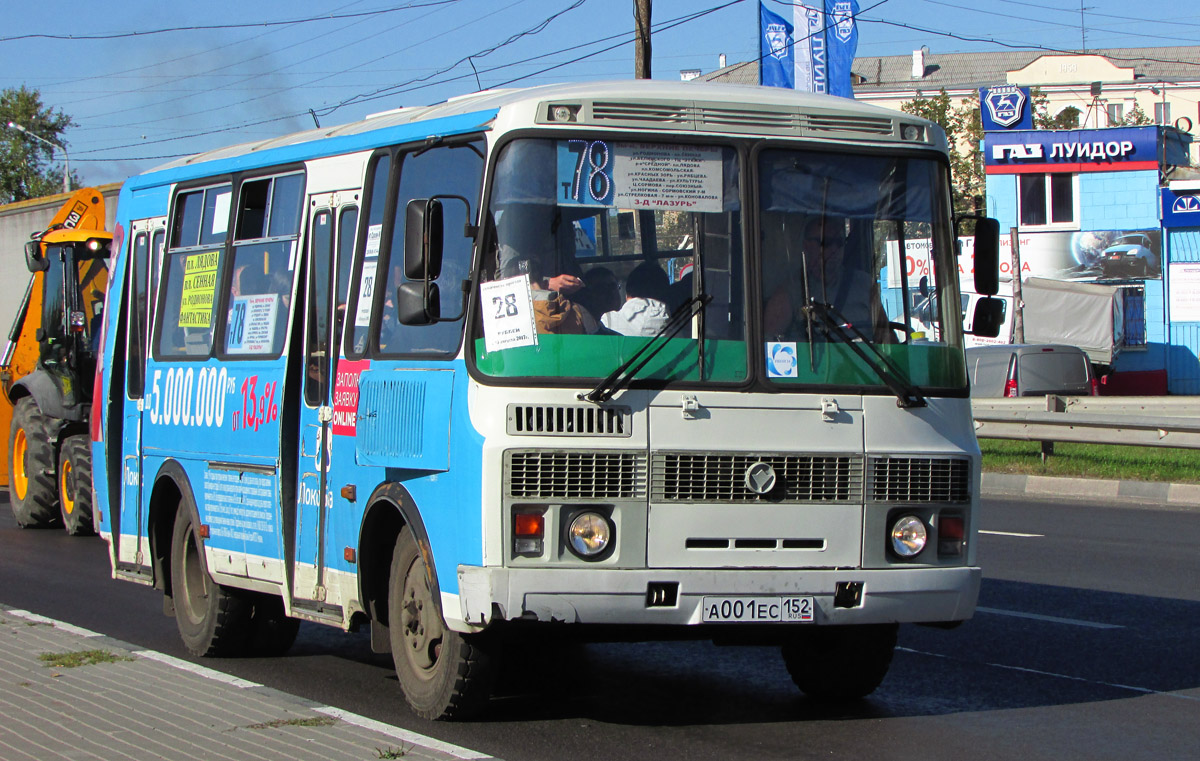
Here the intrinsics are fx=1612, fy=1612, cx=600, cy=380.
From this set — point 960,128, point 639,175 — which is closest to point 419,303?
point 639,175

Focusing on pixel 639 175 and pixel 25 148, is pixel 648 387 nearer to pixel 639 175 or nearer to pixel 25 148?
pixel 639 175

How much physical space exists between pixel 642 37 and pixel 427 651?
1970 centimetres

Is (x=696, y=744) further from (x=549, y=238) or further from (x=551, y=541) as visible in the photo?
(x=549, y=238)

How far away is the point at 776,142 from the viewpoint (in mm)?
6879

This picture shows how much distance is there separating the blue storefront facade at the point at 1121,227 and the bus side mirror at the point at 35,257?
112ft

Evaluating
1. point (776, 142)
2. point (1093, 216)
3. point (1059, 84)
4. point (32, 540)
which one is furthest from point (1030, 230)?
point (1059, 84)

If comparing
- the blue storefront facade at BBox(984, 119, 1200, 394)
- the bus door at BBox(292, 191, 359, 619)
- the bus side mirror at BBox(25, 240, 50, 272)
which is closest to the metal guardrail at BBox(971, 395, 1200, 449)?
the bus side mirror at BBox(25, 240, 50, 272)

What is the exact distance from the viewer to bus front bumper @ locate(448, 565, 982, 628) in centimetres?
635

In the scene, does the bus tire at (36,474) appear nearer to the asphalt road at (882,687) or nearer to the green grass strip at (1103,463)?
the asphalt road at (882,687)

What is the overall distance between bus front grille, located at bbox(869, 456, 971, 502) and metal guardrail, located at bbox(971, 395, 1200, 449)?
43.4 feet

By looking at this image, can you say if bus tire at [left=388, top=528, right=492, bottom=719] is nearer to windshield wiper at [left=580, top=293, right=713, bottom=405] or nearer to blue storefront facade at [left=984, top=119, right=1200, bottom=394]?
windshield wiper at [left=580, top=293, right=713, bottom=405]

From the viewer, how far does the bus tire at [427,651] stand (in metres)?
6.79

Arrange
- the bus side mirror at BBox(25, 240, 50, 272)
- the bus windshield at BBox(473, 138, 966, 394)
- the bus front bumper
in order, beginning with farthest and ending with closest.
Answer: the bus side mirror at BBox(25, 240, 50, 272)
the bus windshield at BBox(473, 138, 966, 394)
the bus front bumper

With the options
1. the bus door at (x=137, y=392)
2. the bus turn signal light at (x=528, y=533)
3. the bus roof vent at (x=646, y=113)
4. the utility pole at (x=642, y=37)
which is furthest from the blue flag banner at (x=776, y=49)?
the bus turn signal light at (x=528, y=533)
